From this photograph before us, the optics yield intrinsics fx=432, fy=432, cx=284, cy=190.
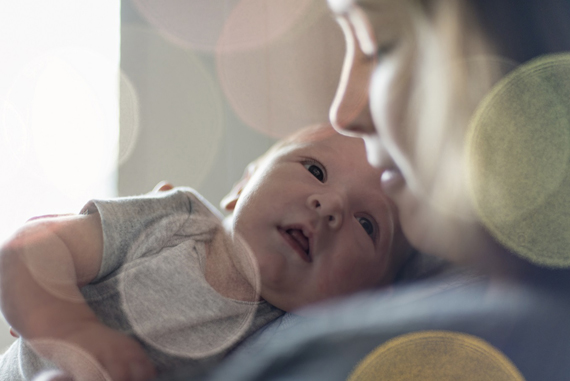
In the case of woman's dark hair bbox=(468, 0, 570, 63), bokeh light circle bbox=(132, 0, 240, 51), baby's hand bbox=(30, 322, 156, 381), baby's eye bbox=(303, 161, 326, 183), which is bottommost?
baby's hand bbox=(30, 322, 156, 381)

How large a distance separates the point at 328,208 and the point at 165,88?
878 millimetres

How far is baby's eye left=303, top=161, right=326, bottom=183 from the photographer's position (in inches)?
30.4

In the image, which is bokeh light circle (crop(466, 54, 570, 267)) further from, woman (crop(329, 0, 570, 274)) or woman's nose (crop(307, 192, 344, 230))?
woman's nose (crop(307, 192, 344, 230))

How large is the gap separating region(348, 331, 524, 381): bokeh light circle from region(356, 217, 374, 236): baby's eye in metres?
0.45

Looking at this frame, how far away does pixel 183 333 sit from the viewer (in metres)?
0.68

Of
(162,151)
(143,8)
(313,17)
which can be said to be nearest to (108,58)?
(143,8)

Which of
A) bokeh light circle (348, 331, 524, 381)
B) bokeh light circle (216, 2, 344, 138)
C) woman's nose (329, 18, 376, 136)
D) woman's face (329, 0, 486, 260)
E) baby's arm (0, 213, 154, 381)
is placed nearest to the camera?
bokeh light circle (348, 331, 524, 381)

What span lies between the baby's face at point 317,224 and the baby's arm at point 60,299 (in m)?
0.23

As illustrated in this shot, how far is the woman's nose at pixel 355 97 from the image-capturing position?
65cm

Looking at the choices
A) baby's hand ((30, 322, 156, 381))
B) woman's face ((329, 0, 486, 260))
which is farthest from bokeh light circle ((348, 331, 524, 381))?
baby's hand ((30, 322, 156, 381))

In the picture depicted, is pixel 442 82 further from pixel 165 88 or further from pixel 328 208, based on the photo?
pixel 165 88

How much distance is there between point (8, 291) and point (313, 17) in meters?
1.05

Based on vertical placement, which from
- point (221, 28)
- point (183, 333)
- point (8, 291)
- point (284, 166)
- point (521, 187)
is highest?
point (221, 28)

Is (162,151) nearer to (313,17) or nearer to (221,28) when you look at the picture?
(221,28)
